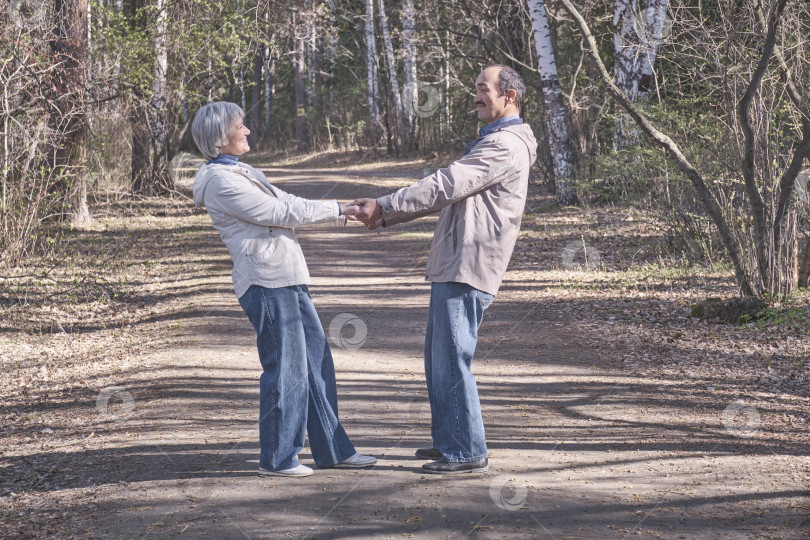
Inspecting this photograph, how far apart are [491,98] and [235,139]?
1.35 metres

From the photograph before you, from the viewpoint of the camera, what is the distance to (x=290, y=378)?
4547 mm

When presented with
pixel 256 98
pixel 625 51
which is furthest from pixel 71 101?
pixel 256 98

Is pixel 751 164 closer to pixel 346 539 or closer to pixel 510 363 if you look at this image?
pixel 510 363

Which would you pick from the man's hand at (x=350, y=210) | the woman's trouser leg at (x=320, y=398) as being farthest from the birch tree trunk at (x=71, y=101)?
the woman's trouser leg at (x=320, y=398)

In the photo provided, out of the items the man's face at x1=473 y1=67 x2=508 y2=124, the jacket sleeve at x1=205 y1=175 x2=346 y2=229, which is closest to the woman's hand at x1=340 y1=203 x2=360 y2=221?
the jacket sleeve at x1=205 y1=175 x2=346 y2=229

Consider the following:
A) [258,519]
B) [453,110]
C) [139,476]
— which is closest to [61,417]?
[139,476]

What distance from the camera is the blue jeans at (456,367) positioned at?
453 centimetres

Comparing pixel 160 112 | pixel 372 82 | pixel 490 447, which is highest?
pixel 372 82

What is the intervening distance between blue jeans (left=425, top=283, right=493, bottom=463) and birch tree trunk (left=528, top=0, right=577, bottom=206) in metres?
12.3

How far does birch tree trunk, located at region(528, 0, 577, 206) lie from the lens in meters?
16.4

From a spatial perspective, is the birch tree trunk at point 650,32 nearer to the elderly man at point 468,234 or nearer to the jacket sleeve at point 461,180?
the elderly man at point 468,234

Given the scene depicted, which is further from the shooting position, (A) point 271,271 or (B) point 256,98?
(B) point 256,98

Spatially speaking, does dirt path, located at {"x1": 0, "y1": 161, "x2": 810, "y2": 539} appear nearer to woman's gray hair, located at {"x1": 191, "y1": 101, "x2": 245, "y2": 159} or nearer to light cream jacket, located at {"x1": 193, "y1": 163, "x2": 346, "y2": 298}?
light cream jacket, located at {"x1": 193, "y1": 163, "x2": 346, "y2": 298}

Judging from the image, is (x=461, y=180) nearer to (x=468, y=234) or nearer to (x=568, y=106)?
(x=468, y=234)
